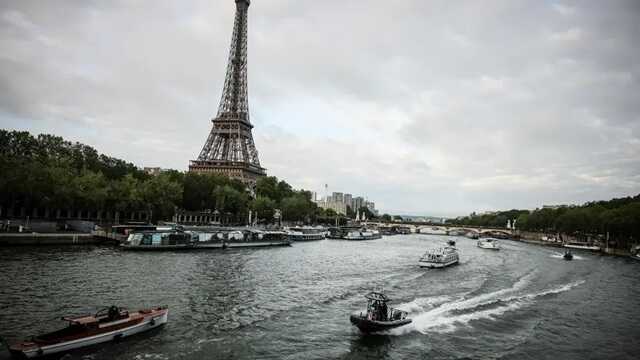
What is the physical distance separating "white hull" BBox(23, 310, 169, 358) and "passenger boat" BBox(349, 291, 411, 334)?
12.2 m

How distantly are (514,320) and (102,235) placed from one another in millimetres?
63100

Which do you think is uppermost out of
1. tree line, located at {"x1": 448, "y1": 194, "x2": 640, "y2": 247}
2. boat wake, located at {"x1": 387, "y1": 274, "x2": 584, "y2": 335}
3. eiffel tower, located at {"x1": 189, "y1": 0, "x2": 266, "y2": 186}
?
eiffel tower, located at {"x1": 189, "y1": 0, "x2": 266, "y2": 186}

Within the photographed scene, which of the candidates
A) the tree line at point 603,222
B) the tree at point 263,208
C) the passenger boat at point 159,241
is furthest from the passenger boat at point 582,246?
the passenger boat at point 159,241

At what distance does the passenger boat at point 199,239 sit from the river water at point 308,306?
16.3ft

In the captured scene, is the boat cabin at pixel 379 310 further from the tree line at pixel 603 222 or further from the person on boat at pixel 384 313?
the tree line at pixel 603 222

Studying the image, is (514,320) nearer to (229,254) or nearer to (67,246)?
(229,254)

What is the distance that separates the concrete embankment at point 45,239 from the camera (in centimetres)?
6142

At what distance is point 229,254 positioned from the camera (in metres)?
73.9

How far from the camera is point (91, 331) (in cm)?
2517

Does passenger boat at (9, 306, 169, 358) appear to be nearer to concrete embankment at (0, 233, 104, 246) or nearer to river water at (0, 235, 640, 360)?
river water at (0, 235, 640, 360)

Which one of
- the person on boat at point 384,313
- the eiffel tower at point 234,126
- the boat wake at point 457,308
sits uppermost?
the eiffel tower at point 234,126

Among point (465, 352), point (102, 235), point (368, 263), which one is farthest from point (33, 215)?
point (465, 352)

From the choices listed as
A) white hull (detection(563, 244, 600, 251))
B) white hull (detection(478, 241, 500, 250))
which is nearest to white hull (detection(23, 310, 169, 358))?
white hull (detection(478, 241, 500, 250))

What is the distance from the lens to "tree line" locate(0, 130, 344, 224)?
81250 mm
